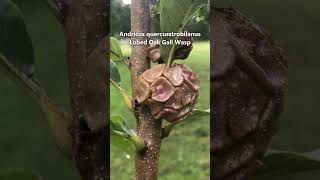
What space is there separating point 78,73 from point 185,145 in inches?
10.3

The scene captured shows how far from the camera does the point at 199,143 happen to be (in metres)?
1.00

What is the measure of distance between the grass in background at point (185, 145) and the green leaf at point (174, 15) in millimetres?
50

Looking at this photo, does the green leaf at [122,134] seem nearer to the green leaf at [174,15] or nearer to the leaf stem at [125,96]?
the leaf stem at [125,96]

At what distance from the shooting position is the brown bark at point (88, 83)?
0.94m

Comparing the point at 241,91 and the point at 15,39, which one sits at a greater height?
the point at 15,39

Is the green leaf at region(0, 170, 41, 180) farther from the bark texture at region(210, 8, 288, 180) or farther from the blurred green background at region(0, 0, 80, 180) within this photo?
the bark texture at region(210, 8, 288, 180)

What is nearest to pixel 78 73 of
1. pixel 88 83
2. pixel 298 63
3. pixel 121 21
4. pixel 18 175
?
pixel 88 83

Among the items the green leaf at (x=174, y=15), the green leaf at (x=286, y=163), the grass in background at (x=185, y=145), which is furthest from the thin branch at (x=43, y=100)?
the green leaf at (x=286, y=163)

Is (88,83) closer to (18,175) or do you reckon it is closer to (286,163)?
(18,175)

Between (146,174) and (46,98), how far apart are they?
0.26m

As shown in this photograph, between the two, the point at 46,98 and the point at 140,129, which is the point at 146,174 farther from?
the point at 46,98

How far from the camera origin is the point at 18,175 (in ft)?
3.29

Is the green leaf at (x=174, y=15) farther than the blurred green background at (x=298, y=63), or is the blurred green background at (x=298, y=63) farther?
the blurred green background at (x=298, y=63)

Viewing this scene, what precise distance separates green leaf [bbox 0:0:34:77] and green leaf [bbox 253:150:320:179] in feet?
1.73
